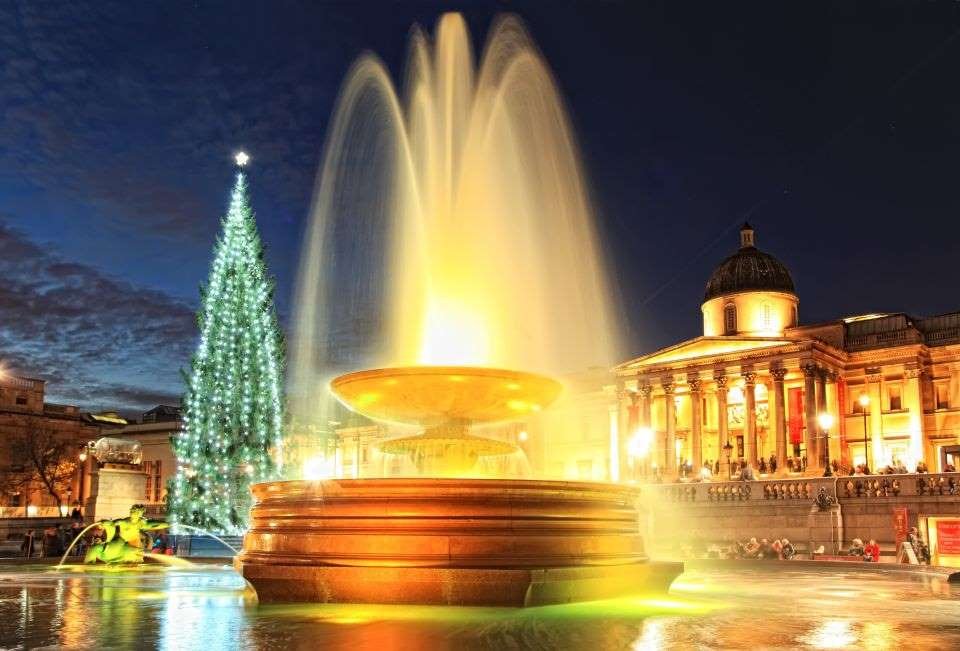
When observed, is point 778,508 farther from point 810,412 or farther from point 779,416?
point 779,416

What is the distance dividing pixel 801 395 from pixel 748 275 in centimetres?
1095

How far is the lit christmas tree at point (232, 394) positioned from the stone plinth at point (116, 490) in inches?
103

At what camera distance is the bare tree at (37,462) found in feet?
210

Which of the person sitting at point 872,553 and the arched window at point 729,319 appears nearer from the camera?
the person sitting at point 872,553

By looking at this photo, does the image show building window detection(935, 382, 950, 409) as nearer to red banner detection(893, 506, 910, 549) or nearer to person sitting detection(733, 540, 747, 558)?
red banner detection(893, 506, 910, 549)

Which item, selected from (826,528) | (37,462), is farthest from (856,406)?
(37,462)

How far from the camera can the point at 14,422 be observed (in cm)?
7044

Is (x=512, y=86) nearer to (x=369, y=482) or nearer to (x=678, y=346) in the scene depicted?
(x=369, y=482)

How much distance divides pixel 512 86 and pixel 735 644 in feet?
42.0

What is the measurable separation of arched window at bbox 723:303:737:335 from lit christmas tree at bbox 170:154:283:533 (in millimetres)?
35900

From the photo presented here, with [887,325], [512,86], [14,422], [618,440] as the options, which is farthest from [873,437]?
[14,422]

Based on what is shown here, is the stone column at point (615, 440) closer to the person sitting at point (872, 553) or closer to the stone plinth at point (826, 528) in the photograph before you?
the stone plinth at point (826, 528)

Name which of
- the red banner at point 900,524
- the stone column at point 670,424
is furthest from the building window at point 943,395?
the red banner at point 900,524

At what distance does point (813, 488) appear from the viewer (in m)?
31.0
